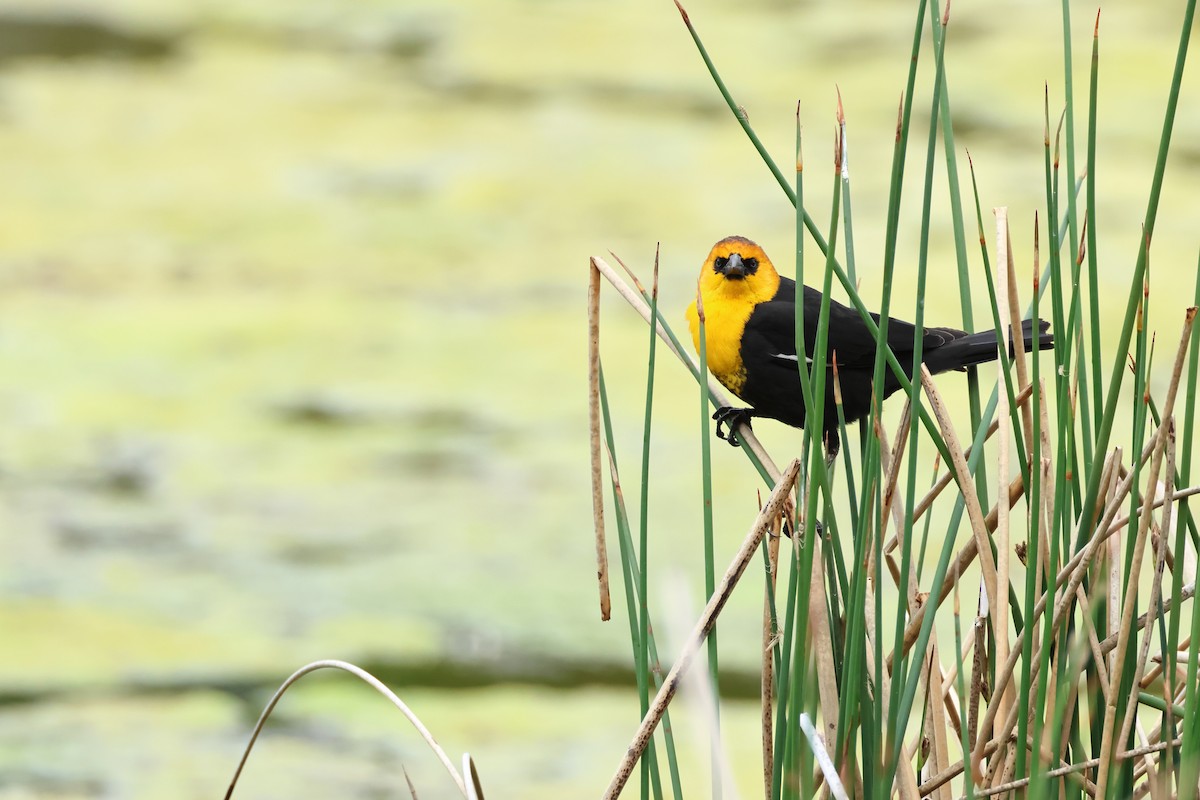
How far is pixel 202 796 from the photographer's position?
1871 millimetres

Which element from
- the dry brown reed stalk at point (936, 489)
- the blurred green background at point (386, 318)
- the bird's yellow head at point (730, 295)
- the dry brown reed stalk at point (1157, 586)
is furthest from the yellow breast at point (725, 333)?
the blurred green background at point (386, 318)

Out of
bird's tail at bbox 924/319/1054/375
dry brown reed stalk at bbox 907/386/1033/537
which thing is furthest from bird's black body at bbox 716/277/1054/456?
dry brown reed stalk at bbox 907/386/1033/537

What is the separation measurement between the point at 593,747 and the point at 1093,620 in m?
1.20

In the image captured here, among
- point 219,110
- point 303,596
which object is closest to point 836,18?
point 219,110

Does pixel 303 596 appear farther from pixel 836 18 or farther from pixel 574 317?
pixel 836 18

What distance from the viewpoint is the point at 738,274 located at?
52.8 inches

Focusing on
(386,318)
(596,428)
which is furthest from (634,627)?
(386,318)

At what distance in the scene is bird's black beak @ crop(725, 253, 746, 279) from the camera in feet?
4.37

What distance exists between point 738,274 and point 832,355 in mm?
249

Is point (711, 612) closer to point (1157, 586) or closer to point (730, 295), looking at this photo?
point (1157, 586)

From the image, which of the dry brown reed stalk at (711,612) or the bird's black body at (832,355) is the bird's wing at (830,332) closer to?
the bird's black body at (832,355)

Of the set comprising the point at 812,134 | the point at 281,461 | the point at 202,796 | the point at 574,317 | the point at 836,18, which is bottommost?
the point at 202,796

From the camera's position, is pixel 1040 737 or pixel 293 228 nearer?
pixel 1040 737

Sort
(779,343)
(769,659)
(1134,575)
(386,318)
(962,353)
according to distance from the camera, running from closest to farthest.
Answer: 1. (1134,575)
2. (769,659)
3. (962,353)
4. (779,343)
5. (386,318)
